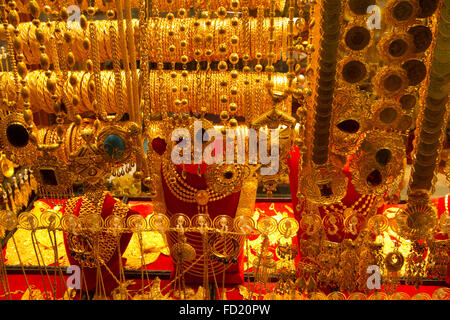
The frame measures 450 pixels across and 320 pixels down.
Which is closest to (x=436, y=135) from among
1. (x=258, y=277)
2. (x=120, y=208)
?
(x=258, y=277)

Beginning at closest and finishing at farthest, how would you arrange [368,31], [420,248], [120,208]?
[368,31] → [420,248] → [120,208]

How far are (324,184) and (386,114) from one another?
173mm

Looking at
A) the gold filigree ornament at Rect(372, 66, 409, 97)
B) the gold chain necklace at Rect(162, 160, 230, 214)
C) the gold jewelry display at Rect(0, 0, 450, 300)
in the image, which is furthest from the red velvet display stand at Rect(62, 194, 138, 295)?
the gold filigree ornament at Rect(372, 66, 409, 97)

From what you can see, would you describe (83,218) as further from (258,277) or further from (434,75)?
(434,75)

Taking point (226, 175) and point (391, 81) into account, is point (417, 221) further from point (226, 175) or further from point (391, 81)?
point (226, 175)

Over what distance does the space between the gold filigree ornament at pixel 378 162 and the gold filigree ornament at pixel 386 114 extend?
2cm

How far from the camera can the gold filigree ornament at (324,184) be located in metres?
0.84

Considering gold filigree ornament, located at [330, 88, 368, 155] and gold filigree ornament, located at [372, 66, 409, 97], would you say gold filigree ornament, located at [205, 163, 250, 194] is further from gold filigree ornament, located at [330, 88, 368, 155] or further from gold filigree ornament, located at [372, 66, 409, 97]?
gold filigree ornament, located at [372, 66, 409, 97]

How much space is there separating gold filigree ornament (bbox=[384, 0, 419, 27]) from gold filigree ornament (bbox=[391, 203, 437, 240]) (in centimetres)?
33

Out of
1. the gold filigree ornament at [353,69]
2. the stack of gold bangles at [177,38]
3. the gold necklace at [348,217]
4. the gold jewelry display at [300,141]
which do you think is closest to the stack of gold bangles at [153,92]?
the stack of gold bangles at [177,38]

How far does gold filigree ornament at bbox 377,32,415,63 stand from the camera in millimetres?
712

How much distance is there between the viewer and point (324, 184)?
0.84m
